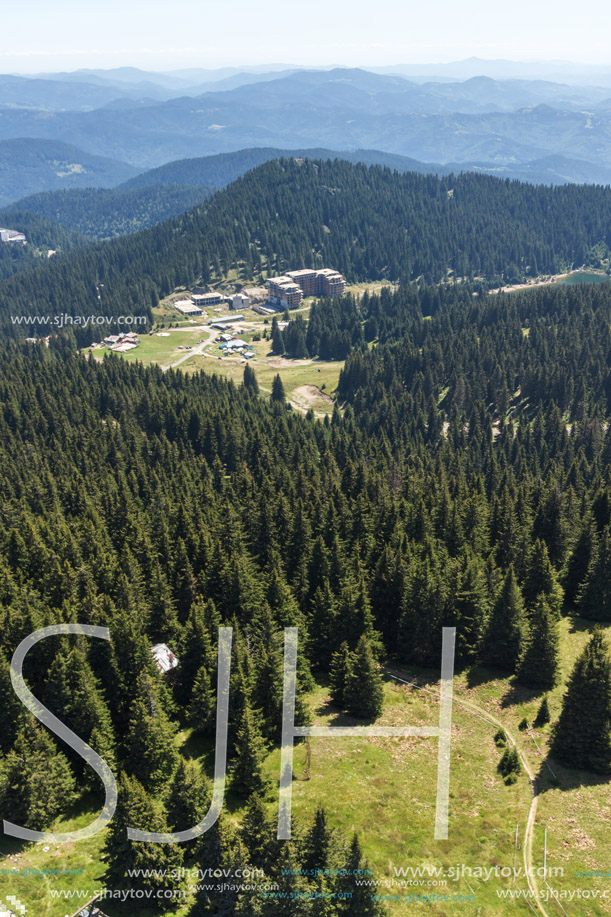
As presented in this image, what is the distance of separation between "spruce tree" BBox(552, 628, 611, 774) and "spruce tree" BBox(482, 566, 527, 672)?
43.9 feet

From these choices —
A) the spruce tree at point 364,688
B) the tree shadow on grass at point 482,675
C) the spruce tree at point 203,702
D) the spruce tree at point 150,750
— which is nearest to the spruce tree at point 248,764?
the spruce tree at point 150,750

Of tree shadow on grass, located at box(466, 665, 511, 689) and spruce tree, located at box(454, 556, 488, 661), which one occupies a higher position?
spruce tree, located at box(454, 556, 488, 661)

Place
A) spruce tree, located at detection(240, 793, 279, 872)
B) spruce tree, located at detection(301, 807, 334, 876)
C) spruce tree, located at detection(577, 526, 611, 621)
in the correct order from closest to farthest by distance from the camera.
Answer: spruce tree, located at detection(301, 807, 334, 876) < spruce tree, located at detection(240, 793, 279, 872) < spruce tree, located at detection(577, 526, 611, 621)

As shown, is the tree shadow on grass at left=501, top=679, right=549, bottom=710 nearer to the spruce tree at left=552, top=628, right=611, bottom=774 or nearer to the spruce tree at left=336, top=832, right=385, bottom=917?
the spruce tree at left=552, top=628, right=611, bottom=774

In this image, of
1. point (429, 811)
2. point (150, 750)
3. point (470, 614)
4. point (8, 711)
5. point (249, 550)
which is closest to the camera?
point (429, 811)

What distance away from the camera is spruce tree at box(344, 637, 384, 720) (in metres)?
56.4

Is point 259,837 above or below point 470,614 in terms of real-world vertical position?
above

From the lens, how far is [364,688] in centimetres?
5681

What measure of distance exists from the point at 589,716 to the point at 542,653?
1190cm

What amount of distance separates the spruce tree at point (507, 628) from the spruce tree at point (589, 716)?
43.9 feet

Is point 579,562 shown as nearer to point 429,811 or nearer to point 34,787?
point 429,811

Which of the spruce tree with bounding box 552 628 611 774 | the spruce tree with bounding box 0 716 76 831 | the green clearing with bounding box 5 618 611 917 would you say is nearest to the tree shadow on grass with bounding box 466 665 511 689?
the green clearing with bounding box 5 618 611 917

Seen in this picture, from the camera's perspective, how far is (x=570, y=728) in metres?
50.3

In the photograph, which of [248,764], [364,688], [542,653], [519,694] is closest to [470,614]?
[542,653]
